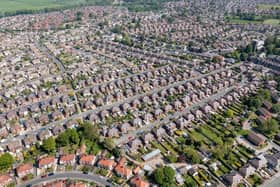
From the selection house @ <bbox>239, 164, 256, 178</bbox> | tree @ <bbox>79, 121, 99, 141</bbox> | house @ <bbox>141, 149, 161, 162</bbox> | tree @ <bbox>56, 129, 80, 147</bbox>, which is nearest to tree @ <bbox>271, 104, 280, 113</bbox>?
house @ <bbox>239, 164, 256, 178</bbox>

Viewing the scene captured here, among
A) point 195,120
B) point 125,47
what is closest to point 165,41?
point 125,47

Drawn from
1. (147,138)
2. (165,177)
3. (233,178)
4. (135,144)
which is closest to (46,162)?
(135,144)

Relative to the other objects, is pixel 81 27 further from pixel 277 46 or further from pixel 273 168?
pixel 273 168

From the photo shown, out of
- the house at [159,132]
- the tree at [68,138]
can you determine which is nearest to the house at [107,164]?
the tree at [68,138]

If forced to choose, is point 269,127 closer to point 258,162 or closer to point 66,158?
point 258,162

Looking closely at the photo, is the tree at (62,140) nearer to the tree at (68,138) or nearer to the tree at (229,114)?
the tree at (68,138)

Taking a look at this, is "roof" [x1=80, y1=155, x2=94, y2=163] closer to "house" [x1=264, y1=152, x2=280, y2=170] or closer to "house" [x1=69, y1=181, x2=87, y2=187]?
"house" [x1=69, y1=181, x2=87, y2=187]

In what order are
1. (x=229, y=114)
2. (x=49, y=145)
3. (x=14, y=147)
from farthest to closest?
(x=229, y=114)
(x=14, y=147)
(x=49, y=145)
